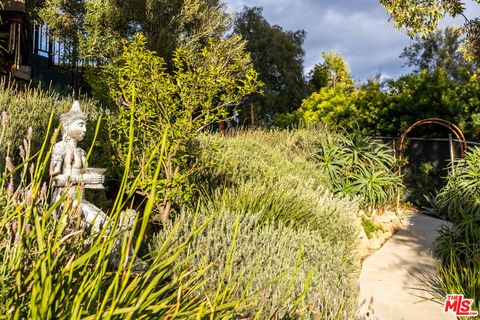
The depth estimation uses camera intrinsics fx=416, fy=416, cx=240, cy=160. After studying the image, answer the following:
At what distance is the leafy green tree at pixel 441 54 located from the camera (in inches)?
1415

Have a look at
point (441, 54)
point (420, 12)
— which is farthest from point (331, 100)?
point (441, 54)

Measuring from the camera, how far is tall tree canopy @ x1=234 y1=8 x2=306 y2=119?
26781 mm

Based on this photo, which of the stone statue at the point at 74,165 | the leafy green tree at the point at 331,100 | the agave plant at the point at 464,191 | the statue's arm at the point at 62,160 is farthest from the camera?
the leafy green tree at the point at 331,100

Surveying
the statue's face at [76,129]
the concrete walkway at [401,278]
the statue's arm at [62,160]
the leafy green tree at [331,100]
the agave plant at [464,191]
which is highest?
the leafy green tree at [331,100]

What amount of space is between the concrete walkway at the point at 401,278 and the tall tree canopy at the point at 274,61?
18453 millimetres

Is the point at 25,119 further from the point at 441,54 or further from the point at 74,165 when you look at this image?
the point at 441,54

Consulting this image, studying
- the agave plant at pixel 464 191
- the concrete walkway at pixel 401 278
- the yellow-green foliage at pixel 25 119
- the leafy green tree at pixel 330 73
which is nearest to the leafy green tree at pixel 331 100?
→ the leafy green tree at pixel 330 73

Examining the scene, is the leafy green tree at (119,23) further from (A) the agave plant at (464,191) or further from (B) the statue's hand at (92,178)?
(B) the statue's hand at (92,178)

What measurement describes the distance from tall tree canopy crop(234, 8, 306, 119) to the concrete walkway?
18.5 meters

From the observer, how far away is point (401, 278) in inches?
247

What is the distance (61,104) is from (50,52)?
11814 millimetres

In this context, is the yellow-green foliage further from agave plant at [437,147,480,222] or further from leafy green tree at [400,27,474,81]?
leafy green tree at [400,27,474,81]

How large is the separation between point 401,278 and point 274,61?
882 inches

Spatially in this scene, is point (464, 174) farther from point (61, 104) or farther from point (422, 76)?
point (61, 104)
